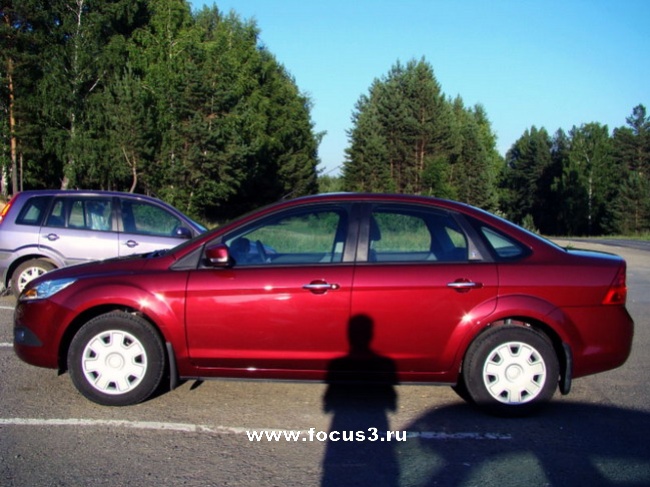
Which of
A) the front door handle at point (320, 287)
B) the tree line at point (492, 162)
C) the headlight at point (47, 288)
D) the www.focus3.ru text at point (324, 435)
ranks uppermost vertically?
the tree line at point (492, 162)

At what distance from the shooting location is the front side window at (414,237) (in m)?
5.18

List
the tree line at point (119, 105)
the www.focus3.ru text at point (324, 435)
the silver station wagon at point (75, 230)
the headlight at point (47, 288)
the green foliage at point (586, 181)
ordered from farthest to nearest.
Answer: the green foliage at point (586, 181) → the tree line at point (119, 105) → the silver station wagon at point (75, 230) → the headlight at point (47, 288) → the www.focus3.ru text at point (324, 435)

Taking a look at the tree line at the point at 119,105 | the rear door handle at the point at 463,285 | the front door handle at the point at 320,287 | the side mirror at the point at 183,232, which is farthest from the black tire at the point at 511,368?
the tree line at the point at 119,105

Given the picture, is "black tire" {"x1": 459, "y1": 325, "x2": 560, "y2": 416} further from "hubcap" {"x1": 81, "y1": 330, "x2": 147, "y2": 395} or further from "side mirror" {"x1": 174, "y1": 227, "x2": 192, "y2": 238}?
"side mirror" {"x1": 174, "y1": 227, "x2": 192, "y2": 238}

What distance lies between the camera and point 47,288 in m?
5.29

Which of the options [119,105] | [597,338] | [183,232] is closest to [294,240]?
[597,338]

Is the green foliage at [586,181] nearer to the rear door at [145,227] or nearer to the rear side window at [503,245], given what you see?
the rear door at [145,227]

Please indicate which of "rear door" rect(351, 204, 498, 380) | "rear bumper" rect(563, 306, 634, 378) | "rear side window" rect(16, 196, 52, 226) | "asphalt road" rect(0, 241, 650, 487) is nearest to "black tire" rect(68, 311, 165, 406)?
"asphalt road" rect(0, 241, 650, 487)

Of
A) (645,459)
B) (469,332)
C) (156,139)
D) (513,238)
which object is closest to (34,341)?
(469,332)

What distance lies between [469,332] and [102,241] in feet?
20.4

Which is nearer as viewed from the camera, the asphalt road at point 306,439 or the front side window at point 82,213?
Result: the asphalt road at point 306,439

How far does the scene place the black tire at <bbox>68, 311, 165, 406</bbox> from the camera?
510 cm

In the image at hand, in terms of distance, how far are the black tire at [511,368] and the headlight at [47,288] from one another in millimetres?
3196

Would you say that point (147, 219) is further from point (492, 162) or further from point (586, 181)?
point (586, 181)
